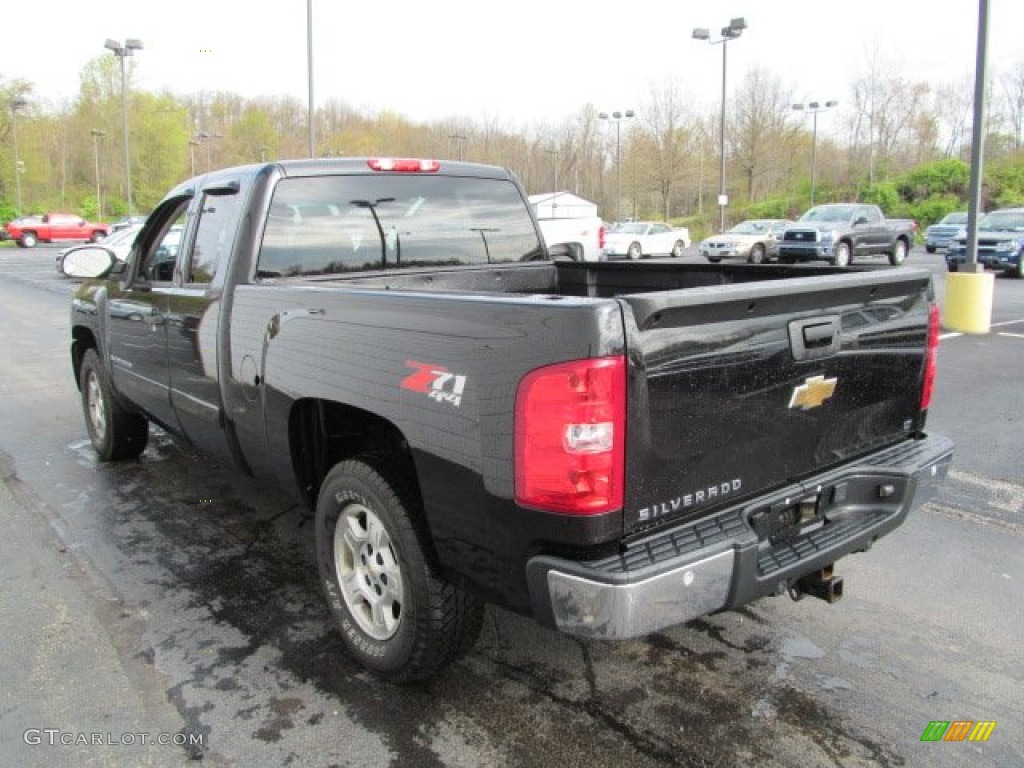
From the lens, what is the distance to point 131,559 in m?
4.33

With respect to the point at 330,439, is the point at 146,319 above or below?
above

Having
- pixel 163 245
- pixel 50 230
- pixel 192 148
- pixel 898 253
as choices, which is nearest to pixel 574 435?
pixel 163 245

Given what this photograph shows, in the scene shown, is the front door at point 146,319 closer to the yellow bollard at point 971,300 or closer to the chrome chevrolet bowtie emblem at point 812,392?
the chrome chevrolet bowtie emblem at point 812,392

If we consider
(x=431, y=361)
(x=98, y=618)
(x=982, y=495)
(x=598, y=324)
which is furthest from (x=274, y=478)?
(x=982, y=495)

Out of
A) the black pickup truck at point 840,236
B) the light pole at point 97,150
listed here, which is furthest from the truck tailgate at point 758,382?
the light pole at point 97,150

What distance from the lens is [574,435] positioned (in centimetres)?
224

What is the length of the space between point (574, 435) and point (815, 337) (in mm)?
1043

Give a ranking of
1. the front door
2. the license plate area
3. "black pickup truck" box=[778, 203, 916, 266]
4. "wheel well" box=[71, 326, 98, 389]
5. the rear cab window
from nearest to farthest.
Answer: the license plate area < the rear cab window < the front door < "wheel well" box=[71, 326, 98, 389] < "black pickup truck" box=[778, 203, 916, 266]

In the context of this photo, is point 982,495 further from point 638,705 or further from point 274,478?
point 274,478

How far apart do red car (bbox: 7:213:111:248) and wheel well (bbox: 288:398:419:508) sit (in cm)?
5030

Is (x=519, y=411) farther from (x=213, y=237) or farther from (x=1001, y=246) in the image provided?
(x=1001, y=246)

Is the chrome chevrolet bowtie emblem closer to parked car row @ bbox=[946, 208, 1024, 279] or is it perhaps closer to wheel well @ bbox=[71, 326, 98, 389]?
wheel well @ bbox=[71, 326, 98, 389]

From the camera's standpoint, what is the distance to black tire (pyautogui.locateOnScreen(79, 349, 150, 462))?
575cm

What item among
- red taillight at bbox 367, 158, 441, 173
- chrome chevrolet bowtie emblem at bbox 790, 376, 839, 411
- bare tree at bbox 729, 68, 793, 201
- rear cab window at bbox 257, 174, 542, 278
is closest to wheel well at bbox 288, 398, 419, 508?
rear cab window at bbox 257, 174, 542, 278
